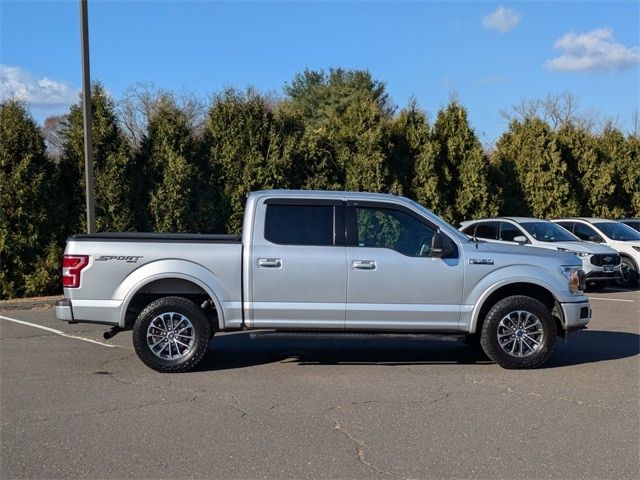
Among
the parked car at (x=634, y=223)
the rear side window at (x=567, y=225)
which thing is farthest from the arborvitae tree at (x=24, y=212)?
the parked car at (x=634, y=223)

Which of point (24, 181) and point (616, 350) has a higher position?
point (24, 181)

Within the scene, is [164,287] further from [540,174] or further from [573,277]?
[540,174]

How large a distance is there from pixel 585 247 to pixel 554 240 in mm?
739

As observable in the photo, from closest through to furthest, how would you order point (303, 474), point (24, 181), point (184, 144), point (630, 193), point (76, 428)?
1. point (303, 474)
2. point (76, 428)
3. point (24, 181)
4. point (184, 144)
5. point (630, 193)

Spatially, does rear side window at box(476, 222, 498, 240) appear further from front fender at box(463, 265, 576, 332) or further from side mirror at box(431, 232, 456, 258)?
side mirror at box(431, 232, 456, 258)

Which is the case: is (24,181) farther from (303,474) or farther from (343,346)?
(303,474)

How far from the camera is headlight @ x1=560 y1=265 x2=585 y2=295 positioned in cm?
767

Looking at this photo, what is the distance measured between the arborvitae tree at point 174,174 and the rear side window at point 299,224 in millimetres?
8213

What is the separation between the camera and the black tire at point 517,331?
750 cm

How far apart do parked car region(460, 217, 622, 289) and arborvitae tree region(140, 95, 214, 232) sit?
6389 millimetres

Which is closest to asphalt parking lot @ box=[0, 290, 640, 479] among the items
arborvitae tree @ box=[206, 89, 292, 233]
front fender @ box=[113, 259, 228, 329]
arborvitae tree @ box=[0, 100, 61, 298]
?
front fender @ box=[113, 259, 228, 329]

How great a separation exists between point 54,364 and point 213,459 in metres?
3.95

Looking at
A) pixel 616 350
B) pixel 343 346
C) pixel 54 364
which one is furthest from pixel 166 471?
pixel 616 350

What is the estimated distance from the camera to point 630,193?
2266 cm
